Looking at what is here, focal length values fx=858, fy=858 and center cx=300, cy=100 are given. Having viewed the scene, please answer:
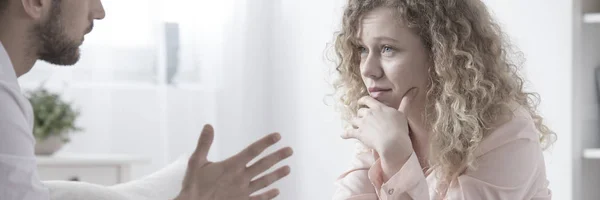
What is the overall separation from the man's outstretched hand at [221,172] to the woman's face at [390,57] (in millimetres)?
444

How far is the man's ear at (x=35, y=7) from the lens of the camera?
1.35 meters

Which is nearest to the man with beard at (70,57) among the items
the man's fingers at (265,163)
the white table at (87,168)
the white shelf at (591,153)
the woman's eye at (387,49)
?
the man's fingers at (265,163)

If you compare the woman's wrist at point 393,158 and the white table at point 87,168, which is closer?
the woman's wrist at point 393,158

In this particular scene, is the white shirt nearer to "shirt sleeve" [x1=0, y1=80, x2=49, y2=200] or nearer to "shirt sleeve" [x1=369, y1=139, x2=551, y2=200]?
"shirt sleeve" [x1=0, y1=80, x2=49, y2=200]

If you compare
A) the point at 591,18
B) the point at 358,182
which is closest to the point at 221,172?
the point at 358,182

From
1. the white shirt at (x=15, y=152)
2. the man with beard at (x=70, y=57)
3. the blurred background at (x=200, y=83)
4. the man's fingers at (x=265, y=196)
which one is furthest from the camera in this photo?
the blurred background at (x=200, y=83)

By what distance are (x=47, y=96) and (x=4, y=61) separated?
194 cm

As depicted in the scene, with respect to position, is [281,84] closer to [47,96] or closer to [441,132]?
[47,96]

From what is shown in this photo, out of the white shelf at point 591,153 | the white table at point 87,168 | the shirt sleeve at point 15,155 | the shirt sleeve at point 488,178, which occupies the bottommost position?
the white table at point 87,168

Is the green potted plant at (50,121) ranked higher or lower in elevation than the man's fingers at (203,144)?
lower

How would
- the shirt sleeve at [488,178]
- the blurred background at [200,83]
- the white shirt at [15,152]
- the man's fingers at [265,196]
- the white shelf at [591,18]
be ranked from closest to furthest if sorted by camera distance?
1. the white shirt at [15,152]
2. the man's fingers at [265,196]
3. the shirt sleeve at [488,178]
4. the white shelf at [591,18]
5. the blurred background at [200,83]

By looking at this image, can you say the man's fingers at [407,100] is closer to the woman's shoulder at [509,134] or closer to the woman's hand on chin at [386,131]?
the woman's hand on chin at [386,131]

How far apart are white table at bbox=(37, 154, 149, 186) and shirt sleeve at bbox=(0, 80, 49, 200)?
6.18ft

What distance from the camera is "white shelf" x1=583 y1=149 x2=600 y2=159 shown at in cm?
249
